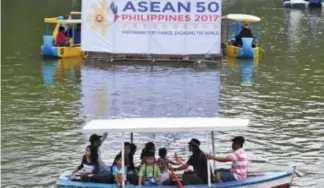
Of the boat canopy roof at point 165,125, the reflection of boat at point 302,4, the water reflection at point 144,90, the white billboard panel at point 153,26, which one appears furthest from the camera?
the reflection of boat at point 302,4

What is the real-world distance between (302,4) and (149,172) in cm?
6606

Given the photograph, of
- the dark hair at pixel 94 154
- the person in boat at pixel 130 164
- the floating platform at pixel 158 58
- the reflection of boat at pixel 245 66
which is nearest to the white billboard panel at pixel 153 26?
the floating platform at pixel 158 58

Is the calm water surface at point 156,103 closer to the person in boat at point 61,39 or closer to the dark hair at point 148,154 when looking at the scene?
the person in boat at point 61,39

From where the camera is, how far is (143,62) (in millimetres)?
31703

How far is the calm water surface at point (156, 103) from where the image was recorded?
659 inches

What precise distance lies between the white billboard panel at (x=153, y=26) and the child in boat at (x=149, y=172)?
740 inches

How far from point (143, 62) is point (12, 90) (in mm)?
8470

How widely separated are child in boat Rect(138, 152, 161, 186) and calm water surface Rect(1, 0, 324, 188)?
2951 millimetres

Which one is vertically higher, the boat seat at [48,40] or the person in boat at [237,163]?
the boat seat at [48,40]

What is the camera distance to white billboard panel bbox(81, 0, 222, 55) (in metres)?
31.2

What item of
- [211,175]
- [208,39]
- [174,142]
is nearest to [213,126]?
[211,175]

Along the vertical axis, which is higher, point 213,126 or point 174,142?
point 213,126

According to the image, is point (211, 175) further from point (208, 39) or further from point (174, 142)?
point (208, 39)

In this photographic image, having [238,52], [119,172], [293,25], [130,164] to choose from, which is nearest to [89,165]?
[130,164]
